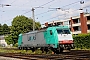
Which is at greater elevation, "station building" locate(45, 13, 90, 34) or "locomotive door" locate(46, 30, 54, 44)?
"station building" locate(45, 13, 90, 34)

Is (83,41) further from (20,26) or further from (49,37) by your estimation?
(20,26)

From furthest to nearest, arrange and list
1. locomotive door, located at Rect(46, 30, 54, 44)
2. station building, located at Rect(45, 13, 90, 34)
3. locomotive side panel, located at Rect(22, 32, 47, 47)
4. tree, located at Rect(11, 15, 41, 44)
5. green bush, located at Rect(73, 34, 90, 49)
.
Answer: tree, located at Rect(11, 15, 41, 44) → station building, located at Rect(45, 13, 90, 34) → green bush, located at Rect(73, 34, 90, 49) → locomotive side panel, located at Rect(22, 32, 47, 47) → locomotive door, located at Rect(46, 30, 54, 44)

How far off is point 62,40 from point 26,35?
12.4 metres

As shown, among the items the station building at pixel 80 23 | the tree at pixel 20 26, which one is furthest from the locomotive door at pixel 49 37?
the tree at pixel 20 26

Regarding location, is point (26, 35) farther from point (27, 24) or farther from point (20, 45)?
point (27, 24)

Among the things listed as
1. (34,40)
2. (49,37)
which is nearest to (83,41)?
A: (34,40)

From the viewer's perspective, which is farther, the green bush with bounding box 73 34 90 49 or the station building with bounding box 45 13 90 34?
the station building with bounding box 45 13 90 34

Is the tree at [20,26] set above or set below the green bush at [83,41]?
above

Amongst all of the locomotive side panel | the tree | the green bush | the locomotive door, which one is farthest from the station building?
the locomotive door

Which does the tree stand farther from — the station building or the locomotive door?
the locomotive door

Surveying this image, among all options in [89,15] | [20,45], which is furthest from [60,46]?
[89,15]

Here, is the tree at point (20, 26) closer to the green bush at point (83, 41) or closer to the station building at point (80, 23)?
the station building at point (80, 23)

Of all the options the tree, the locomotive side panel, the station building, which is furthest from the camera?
the tree

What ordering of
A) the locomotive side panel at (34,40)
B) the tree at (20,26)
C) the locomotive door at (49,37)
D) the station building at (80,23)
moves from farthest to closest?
the tree at (20,26)
the station building at (80,23)
the locomotive side panel at (34,40)
the locomotive door at (49,37)
